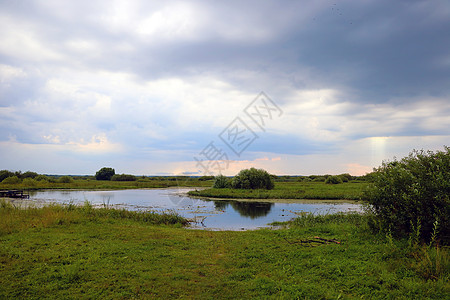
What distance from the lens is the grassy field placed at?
5.36 m

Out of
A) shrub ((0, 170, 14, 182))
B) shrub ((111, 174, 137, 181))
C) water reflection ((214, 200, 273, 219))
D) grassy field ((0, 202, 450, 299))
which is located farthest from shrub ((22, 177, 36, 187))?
grassy field ((0, 202, 450, 299))

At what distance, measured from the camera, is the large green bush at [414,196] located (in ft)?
23.2

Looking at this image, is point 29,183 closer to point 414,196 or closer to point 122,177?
point 122,177

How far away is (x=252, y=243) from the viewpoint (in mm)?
9125

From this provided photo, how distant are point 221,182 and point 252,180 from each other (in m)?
5.10

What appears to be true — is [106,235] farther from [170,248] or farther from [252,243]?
[252,243]

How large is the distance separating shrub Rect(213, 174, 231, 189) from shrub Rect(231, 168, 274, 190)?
57.1 inches

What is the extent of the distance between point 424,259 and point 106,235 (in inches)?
371

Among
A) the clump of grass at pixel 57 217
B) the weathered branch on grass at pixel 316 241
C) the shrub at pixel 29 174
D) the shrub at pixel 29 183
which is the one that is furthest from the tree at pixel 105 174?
the weathered branch on grass at pixel 316 241

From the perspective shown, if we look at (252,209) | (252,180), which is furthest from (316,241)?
(252,180)

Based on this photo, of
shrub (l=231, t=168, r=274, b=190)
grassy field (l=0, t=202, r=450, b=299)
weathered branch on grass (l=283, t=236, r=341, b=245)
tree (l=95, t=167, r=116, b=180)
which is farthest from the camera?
tree (l=95, t=167, r=116, b=180)

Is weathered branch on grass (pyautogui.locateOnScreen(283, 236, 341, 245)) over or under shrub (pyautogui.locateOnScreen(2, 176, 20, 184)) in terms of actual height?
under

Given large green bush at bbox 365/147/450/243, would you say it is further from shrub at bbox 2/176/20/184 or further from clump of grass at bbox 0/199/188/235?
shrub at bbox 2/176/20/184

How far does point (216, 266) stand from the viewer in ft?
23.0
